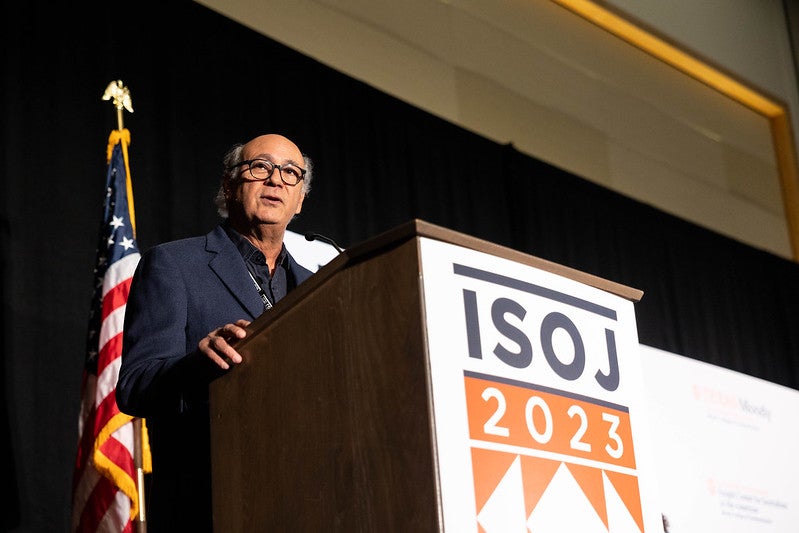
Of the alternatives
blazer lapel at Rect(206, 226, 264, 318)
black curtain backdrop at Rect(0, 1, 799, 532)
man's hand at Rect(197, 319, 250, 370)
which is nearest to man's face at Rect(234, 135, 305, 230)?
blazer lapel at Rect(206, 226, 264, 318)

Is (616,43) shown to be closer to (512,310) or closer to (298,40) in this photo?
(298,40)

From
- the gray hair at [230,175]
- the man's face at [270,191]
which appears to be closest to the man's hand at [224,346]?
the man's face at [270,191]

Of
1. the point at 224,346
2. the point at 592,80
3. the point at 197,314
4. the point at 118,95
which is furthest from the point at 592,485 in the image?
the point at 592,80

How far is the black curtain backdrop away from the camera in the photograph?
3.70 metres

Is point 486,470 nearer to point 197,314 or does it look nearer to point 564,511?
point 564,511

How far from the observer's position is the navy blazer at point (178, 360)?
1.87 m

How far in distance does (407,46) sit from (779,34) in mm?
4029

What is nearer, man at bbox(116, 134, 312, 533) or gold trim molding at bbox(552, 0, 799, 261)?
man at bbox(116, 134, 312, 533)

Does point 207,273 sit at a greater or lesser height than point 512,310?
greater

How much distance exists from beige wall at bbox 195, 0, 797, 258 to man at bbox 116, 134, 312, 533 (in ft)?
8.83

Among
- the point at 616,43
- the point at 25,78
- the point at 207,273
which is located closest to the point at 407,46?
the point at 616,43

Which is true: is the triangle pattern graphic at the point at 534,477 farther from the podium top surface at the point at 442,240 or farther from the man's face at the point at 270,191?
the man's face at the point at 270,191

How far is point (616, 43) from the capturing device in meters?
7.64

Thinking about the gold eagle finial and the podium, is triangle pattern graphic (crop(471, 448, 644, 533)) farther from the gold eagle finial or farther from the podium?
the gold eagle finial
